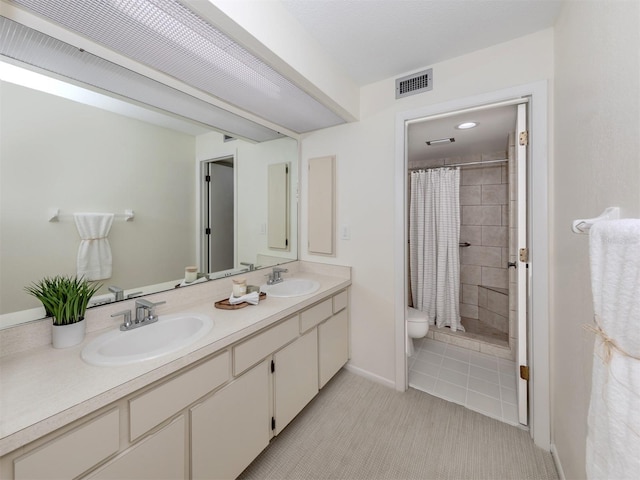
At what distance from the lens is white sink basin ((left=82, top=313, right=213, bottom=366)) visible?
90cm

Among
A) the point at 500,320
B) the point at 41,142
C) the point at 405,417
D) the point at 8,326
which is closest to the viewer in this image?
the point at 8,326

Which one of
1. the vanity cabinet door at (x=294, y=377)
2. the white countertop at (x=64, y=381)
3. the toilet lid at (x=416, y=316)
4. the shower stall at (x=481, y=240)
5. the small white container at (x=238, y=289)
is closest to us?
the white countertop at (x=64, y=381)

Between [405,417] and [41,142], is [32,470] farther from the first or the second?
[405,417]

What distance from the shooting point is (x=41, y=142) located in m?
1.07

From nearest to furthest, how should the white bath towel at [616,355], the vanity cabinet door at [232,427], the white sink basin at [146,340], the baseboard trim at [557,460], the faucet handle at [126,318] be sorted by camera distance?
the white bath towel at [616,355] < the white sink basin at [146,340] < the vanity cabinet door at [232,427] < the faucet handle at [126,318] < the baseboard trim at [557,460]

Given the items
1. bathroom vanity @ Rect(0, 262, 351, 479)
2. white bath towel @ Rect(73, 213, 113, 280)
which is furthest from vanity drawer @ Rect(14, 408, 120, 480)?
white bath towel @ Rect(73, 213, 113, 280)

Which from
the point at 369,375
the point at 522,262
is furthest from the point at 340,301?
the point at 522,262

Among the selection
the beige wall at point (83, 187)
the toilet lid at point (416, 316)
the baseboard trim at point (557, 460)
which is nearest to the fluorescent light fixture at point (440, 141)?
the toilet lid at point (416, 316)

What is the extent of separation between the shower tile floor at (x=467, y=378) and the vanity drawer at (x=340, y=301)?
2.76 ft

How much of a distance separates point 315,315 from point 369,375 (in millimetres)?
860

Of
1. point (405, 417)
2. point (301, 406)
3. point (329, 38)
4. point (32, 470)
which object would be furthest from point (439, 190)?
point (32, 470)

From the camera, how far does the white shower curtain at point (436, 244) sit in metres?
2.96

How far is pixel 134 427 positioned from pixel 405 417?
5.31 ft

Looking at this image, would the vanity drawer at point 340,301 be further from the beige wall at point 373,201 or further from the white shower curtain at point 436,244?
the white shower curtain at point 436,244
